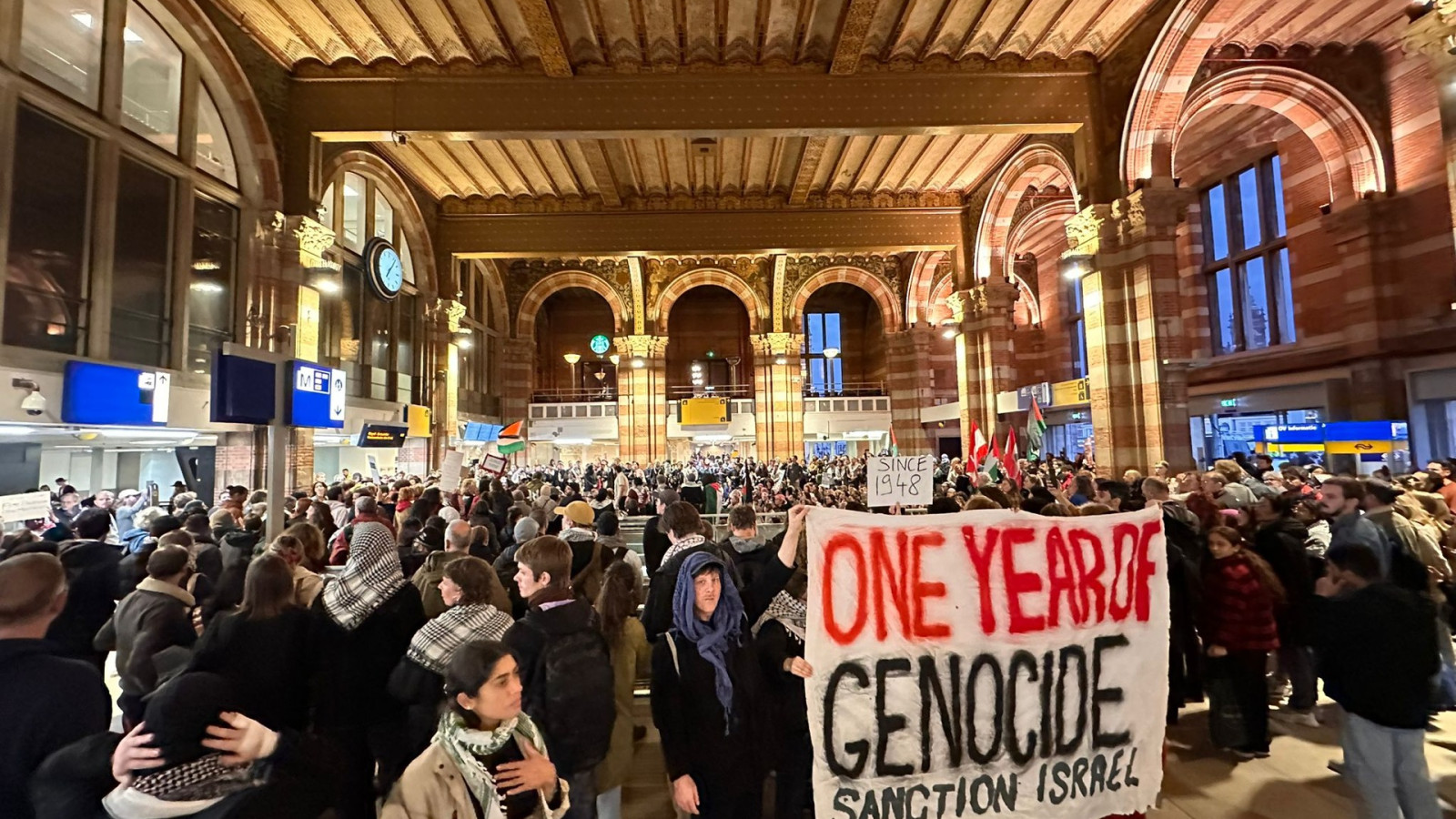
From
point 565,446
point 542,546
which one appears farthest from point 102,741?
point 565,446

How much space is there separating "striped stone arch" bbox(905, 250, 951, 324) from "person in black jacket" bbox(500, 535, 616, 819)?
2243 cm

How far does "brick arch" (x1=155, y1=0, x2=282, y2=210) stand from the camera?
9875 mm

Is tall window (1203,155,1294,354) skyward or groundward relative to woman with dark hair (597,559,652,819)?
skyward

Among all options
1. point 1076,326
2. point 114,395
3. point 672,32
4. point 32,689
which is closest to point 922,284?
point 1076,326

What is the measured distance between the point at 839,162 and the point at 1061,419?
1344 centimetres

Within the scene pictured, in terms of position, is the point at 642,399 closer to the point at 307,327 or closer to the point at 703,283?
the point at 703,283

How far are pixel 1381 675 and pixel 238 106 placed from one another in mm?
14930

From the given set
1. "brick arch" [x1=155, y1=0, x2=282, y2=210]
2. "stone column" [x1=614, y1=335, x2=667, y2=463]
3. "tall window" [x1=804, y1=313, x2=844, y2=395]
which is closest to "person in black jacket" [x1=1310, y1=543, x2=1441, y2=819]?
"brick arch" [x1=155, y1=0, x2=282, y2=210]

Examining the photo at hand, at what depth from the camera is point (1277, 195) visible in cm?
1608

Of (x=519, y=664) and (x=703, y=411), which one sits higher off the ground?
(x=703, y=411)

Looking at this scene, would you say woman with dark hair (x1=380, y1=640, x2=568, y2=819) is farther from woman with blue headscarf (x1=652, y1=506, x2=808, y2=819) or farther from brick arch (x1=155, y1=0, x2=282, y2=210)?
brick arch (x1=155, y1=0, x2=282, y2=210)

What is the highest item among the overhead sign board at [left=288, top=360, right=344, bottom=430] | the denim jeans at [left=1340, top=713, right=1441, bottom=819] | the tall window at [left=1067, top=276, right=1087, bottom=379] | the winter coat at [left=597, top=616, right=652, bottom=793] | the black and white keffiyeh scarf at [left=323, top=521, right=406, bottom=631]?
the tall window at [left=1067, top=276, right=1087, bottom=379]

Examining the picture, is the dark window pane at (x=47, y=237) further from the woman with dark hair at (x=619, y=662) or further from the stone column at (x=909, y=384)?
the stone column at (x=909, y=384)

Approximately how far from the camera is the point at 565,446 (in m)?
26.5
